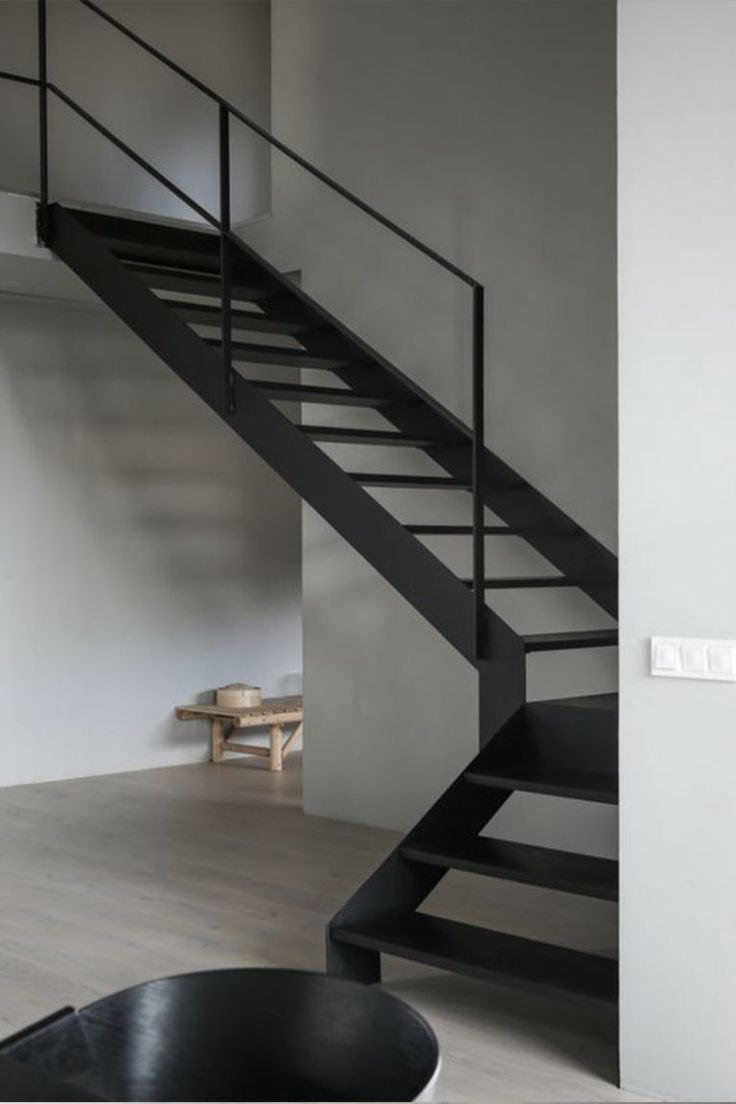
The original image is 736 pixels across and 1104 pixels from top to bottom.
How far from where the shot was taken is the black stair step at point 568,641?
186 inches

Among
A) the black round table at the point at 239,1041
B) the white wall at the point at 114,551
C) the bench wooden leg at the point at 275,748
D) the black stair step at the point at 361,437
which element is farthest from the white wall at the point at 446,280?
the black round table at the point at 239,1041

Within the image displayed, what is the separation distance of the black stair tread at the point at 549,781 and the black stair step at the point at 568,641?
A: 42 cm

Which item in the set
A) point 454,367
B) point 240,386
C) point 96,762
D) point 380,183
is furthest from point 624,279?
point 96,762

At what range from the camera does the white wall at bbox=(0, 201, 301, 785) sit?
805 cm

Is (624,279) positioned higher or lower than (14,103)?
lower

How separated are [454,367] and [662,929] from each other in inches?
129

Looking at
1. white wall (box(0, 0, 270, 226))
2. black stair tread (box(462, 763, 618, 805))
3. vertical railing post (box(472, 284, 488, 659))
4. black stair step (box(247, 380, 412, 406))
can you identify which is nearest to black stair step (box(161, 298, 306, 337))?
black stair step (box(247, 380, 412, 406))

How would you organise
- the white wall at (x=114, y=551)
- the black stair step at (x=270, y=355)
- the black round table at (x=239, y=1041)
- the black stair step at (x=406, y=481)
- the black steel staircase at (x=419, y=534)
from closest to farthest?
1. the black round table at (x=239, y=1041)
2. the black steel staircase at (x=419, y=534)
3. the black stair step at (x=406, y=481)
4. the black stair step at (x=270, y=355)
5. the white wall at (x=114, y=551)

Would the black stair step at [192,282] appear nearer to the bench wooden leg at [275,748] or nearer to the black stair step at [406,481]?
the black stair step at [406,481]

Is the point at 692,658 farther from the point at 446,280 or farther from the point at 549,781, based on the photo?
the point at 446,280

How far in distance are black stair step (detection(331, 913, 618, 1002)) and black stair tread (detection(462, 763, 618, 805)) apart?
430 mm

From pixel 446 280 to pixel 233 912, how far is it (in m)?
2.86

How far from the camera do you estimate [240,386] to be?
18.5 feet

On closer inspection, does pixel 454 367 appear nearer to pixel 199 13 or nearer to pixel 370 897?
pixel 370 897
